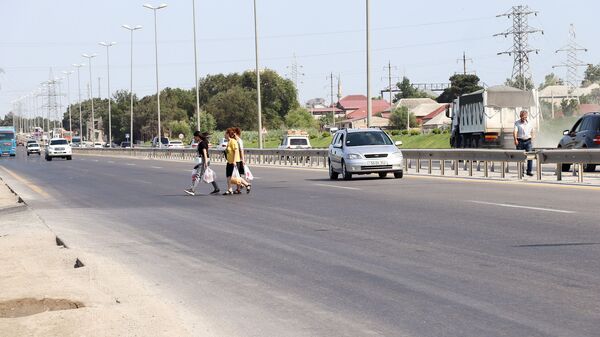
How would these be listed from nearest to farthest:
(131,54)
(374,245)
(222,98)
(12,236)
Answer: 1. (374,245)
2. (12,236)
3. (131,54)
4. (222,98)

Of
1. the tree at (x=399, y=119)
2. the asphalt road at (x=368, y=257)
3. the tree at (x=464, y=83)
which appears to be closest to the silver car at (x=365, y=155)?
the asphalt road at (x=368, y=257)

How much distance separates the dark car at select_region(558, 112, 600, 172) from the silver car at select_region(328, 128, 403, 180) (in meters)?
5.23

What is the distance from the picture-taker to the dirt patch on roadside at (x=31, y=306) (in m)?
8.83

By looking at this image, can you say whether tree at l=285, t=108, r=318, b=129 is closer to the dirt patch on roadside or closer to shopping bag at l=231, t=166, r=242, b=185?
shopping bag at l=231, t=166, r=242, b=185

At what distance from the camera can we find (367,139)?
104 ft

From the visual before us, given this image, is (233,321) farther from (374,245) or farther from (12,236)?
(12,236)

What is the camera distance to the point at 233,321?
8.30 m

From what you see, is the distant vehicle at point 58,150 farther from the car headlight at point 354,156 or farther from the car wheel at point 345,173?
the car headlight at point 354,156

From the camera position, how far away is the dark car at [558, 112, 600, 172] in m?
30.4

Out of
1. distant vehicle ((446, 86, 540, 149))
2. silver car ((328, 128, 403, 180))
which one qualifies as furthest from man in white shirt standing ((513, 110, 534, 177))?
distant vehicle ((446, 86, 540, 149))

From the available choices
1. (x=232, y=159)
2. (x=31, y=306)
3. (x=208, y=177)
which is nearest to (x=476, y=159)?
(x=232, y=159)

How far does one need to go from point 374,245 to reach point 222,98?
480ft

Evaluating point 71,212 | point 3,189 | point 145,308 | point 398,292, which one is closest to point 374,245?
point 398,292

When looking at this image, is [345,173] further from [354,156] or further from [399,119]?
[399,119]
